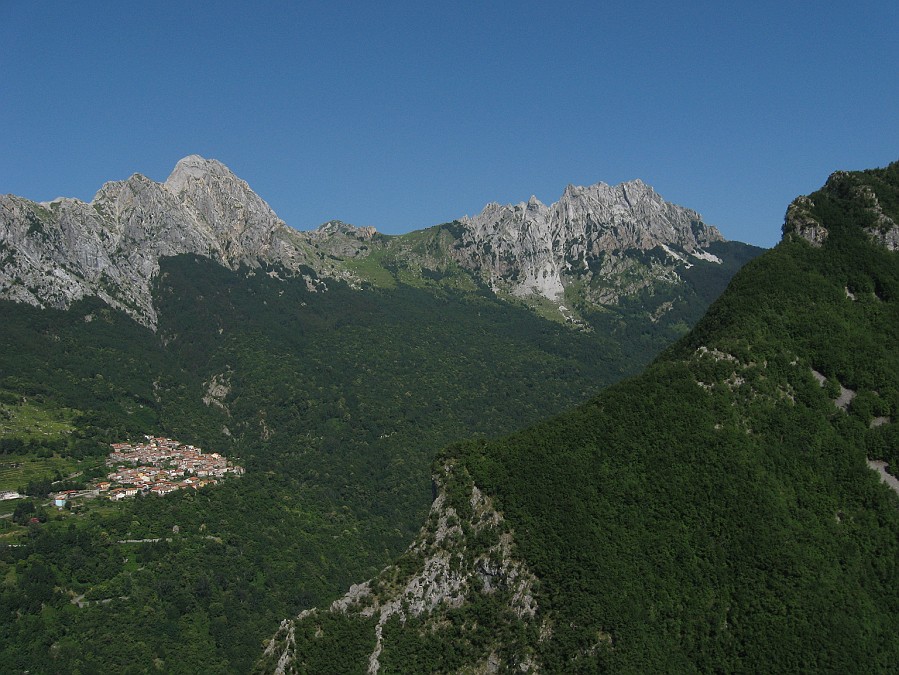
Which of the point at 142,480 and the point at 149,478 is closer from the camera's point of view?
the point at 142,480

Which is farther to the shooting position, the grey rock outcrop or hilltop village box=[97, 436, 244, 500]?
hilltop village box=[97, 436, 244, 500]

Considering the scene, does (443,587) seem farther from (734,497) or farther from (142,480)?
(142,480)

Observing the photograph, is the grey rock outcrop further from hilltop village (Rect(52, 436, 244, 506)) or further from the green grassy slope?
hilltop village (Rect(52, 436, 244, 506))

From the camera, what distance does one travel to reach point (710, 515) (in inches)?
2872

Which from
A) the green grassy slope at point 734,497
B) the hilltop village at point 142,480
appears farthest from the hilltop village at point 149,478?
the green grassy slope at point 734,497

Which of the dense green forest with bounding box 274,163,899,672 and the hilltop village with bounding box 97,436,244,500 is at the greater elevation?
the hilltop village with bounding box 97,436,244,500

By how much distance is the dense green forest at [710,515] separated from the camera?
66.8m

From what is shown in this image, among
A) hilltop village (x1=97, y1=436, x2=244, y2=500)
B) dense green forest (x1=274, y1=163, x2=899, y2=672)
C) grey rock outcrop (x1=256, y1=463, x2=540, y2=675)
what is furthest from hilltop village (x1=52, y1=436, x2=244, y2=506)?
dense green forest (x1=274, y1=163, x2=899, y2=672)

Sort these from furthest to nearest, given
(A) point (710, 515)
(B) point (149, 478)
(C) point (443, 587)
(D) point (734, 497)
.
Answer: (B) point (149, 478) → (C) point (443, 587) → (D) point (734, 497) → (A) point (710, 515)

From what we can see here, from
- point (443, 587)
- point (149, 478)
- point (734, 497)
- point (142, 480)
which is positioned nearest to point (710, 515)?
point (734, 497)

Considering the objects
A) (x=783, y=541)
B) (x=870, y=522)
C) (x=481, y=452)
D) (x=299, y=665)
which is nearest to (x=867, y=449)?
(x=870, y=522)

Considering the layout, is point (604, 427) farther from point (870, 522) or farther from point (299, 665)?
point (299, 665)

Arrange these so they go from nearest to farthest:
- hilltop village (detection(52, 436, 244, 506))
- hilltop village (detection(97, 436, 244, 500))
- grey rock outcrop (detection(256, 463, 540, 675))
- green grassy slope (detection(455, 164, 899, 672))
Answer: green grassy slope (detection(455, 164, 899, 672))
grey rock outcrop (detection(256, 463, 540, 675))
hilltop village (detection(52, 436, 244, 506))
hilltop village (detection(97, 436, 244, 500))

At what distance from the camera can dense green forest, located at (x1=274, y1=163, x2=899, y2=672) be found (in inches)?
2628
